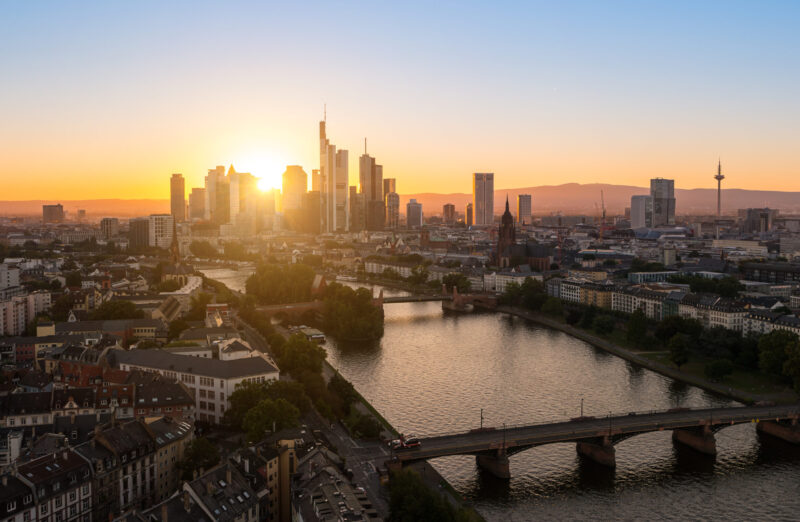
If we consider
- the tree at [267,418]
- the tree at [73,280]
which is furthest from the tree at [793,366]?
the tree at [73,280]

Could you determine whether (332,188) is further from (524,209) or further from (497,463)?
(497,463)

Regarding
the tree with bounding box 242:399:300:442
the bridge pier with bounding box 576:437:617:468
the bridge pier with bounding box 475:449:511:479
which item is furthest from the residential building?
the bridge pier with bounding box 576:437:617:468

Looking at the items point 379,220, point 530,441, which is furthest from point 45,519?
point 379,220

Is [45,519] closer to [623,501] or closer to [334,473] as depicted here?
[334,473]

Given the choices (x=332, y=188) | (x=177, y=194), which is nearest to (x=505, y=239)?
(x=332, y=188)

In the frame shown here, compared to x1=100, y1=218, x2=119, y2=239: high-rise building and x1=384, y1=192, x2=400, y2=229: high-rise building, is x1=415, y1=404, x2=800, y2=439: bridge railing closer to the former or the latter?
x1=100, y1=218, x2=119, y2=239: high-rise building

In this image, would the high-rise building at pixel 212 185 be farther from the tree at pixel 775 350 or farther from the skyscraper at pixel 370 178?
the tree at pixel 775 350
